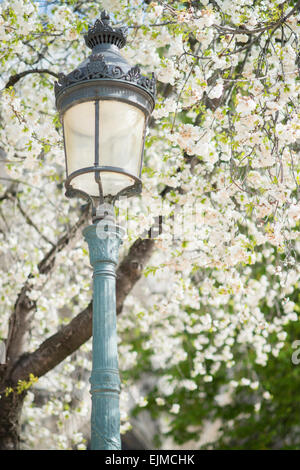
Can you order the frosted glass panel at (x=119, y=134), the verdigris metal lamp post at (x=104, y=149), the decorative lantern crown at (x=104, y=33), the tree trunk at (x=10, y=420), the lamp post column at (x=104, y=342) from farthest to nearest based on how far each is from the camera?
the tree trunk at (x=10, y=420) < the decorative lantern crown at (x=104, y=33) < the frosted glass panel at (x=119, y=134) < the verdigris metal lamp post at (x=104, y=149) < the lamp post column at (x=104, y=342)

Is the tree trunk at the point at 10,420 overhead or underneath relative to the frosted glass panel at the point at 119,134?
underneath

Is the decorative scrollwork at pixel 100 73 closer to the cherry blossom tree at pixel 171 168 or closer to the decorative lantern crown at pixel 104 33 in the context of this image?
the decorative lantern crown at pixel 104 33

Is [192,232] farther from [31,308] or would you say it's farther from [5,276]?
[5,276]

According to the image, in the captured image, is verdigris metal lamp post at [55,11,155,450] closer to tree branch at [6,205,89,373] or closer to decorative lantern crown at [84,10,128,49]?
decorative lantern crown at [84,10,128,49]

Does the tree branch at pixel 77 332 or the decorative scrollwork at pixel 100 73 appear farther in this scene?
the tree branch at pixel 77 332

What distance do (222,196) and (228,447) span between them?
924cm

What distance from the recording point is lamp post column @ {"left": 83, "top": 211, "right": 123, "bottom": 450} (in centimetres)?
298

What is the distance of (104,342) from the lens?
3.16 meters

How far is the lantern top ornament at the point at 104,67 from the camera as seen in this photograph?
3.30 metres

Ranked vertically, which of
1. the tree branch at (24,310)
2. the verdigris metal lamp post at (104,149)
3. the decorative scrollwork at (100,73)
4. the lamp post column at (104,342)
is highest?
the tree branch at (24,310)

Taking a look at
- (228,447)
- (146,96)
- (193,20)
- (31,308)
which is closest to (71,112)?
(146,96)

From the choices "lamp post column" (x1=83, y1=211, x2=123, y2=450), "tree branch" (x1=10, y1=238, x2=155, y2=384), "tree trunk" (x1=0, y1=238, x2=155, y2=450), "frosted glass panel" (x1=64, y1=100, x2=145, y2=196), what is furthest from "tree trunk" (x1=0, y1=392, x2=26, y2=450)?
Answer: "frosted glass panel" (x1=64, y1=100, x2=145, y2=196)

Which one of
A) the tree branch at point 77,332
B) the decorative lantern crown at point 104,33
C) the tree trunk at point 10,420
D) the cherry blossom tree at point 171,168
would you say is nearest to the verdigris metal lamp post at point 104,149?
the decorative lantern crown at point 104,33

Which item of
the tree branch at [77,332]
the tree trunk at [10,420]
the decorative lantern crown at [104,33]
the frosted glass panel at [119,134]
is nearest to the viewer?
the frosted glass panel at [119,134]
